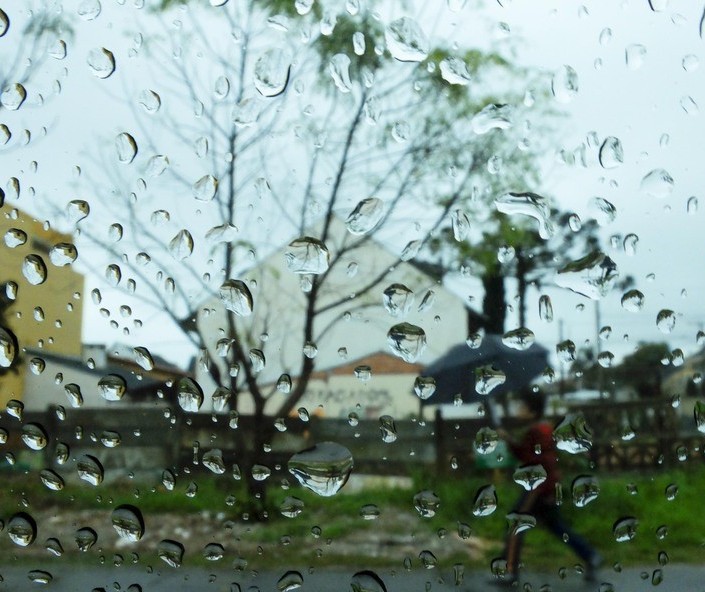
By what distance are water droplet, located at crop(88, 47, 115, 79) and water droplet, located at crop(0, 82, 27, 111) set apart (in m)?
0.08

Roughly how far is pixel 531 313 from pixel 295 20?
0.41m

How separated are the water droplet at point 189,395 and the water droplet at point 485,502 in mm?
301

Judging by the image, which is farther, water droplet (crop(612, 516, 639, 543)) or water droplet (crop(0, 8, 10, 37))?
water droplet (crop(0, 8, 10, 37))

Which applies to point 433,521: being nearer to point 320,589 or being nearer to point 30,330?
point 320,589

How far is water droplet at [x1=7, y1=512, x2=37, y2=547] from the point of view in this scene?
2.60ft

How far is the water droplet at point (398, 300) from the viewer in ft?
2.48

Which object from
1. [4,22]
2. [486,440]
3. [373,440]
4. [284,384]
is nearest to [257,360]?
[284,384]

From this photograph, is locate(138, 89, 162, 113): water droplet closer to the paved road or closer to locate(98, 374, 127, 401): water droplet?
locate(98, 374, 127, 401): water droplet

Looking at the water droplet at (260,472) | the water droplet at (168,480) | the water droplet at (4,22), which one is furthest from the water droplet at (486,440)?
the water droplet at (4,22)

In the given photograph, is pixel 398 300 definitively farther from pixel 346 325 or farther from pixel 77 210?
pixel 77 210

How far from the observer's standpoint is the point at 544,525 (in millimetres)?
726

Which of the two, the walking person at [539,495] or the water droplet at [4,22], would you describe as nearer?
the walking person at [539,495]

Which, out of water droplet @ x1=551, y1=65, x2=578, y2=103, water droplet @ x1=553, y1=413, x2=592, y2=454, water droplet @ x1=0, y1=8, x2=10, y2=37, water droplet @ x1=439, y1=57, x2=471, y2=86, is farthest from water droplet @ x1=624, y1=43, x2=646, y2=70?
water droplet @ x1=0, y1=8, x2=10, y2=37

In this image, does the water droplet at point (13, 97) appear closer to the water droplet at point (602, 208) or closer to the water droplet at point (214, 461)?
the water droplet at point (214, 461)
